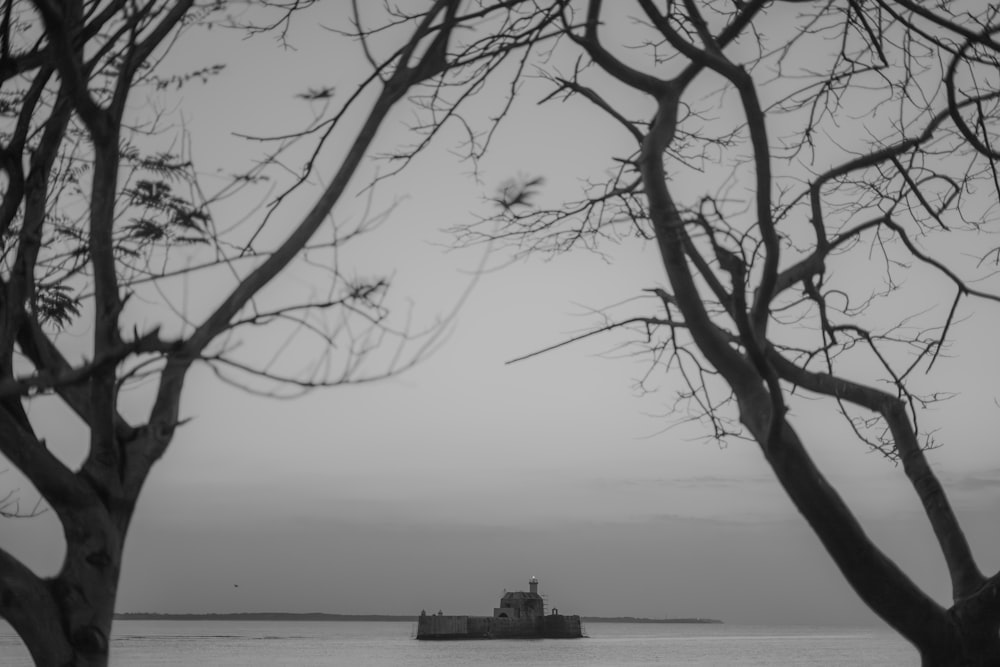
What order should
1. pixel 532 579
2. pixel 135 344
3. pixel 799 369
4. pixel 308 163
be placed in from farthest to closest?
1. pixel 532 579
2. pixel 799 369
3. pixel 308 163
4. pixel 135 344

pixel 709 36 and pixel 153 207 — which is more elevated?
pixel 709 36

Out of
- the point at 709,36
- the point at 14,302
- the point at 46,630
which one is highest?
the point at 709,36

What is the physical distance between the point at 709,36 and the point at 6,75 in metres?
2.97

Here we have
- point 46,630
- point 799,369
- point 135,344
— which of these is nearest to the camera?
point 135,344

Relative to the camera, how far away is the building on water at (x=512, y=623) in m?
93.5

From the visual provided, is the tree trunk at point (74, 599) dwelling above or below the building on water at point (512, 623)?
above

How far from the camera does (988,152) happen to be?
4824 mm

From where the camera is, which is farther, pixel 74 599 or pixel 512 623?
pixel 512 623

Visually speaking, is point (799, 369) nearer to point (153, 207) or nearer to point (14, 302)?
point (153, 207)

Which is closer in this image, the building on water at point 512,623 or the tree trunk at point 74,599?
the tree trunk at point 74,599

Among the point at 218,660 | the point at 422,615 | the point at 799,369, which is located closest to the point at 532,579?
the point at 422,615

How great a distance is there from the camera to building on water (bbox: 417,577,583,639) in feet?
307

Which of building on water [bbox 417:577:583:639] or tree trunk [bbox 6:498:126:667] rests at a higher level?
tree trunk [bbox 6:498:126:667]

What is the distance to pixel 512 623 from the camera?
304 feet
